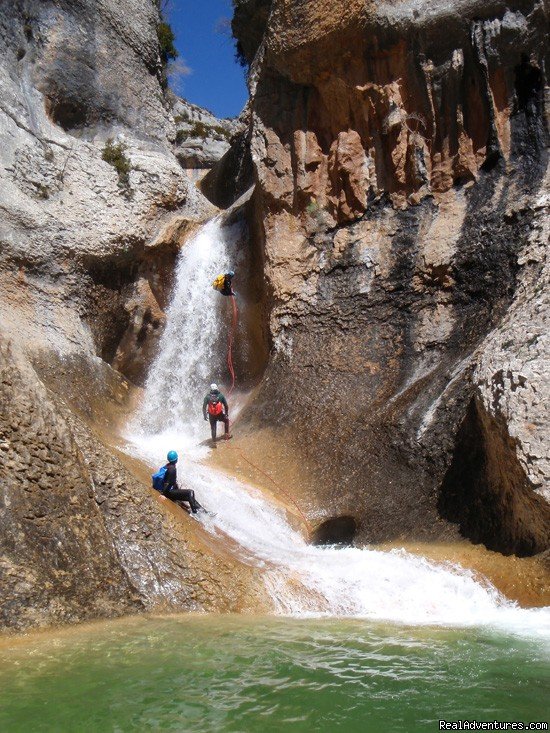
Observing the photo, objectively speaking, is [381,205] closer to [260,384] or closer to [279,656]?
[260,384]

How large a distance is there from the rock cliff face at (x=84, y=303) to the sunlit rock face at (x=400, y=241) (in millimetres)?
3624

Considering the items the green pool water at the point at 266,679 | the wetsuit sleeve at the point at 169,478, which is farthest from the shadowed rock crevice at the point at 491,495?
the wetsuit sleeve at the point at 169,478

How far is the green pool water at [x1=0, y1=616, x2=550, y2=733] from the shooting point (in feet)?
13.1

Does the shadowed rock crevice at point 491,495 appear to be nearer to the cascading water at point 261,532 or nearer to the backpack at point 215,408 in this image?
the cascading water at point 261,532

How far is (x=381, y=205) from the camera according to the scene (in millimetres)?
15102

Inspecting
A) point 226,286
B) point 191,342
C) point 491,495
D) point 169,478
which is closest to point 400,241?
point 226,286

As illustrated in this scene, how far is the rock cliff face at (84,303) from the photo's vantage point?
6918mm

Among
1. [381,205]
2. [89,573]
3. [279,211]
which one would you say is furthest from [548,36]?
[89,573]

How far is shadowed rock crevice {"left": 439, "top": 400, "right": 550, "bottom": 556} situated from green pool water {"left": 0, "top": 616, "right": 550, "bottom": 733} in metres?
2.78

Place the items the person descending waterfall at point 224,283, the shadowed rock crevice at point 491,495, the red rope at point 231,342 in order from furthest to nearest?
the red rope at point 231,342, the person descending waterfall at point 224,283, the shadowed rock crevice at point 491,495

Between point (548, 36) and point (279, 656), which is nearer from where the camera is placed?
point (279, 656)

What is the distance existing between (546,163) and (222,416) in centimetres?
798

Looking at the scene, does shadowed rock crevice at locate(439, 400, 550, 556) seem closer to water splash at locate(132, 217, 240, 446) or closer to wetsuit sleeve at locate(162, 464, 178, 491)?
wetsuit sleeve at locate(162, 464, 178, 491)

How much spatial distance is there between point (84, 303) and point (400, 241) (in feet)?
25.3
